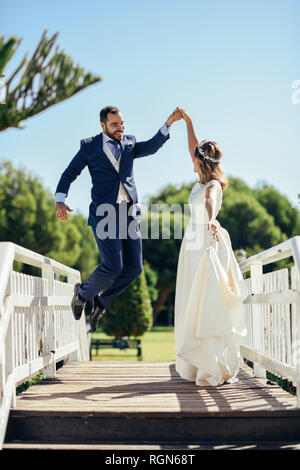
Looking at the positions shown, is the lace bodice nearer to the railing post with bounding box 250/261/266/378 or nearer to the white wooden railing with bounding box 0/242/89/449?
the railing post with bounding box 250/261/266/378

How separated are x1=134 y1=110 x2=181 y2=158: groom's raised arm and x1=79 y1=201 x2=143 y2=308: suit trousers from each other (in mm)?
605

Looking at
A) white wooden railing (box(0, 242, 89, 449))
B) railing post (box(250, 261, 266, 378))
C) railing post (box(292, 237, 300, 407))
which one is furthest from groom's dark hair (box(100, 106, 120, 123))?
railing post (box(292, 237, 300, 407))

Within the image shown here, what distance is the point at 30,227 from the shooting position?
45844 mm

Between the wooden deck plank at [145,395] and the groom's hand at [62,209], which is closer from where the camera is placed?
the wooden deck plank at [145,395]

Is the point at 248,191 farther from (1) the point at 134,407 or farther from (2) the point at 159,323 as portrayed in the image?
(1) the point at 134,407

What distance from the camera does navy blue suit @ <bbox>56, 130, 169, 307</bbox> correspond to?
5.41 meters

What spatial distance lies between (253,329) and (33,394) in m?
2.59

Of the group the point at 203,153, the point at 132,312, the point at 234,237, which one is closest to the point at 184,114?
the point at 203,153

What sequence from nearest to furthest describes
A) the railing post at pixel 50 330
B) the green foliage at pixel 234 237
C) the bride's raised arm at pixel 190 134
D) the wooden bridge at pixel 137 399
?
the wooden bridge at pixel 137 399
the bride's raised arm at pixel 190 134
the railing post at pixel 50 330
the green foliage at pixel 234 237

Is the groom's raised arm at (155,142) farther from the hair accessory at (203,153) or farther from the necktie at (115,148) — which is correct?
the hair accessory at (203,153)

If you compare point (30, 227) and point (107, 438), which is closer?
point (107, 438)

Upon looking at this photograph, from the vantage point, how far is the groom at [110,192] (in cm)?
541

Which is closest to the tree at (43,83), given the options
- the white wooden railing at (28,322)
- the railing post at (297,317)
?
the white wooden railing at (28,322)

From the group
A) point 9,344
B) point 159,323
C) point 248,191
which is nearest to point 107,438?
point 9,344
